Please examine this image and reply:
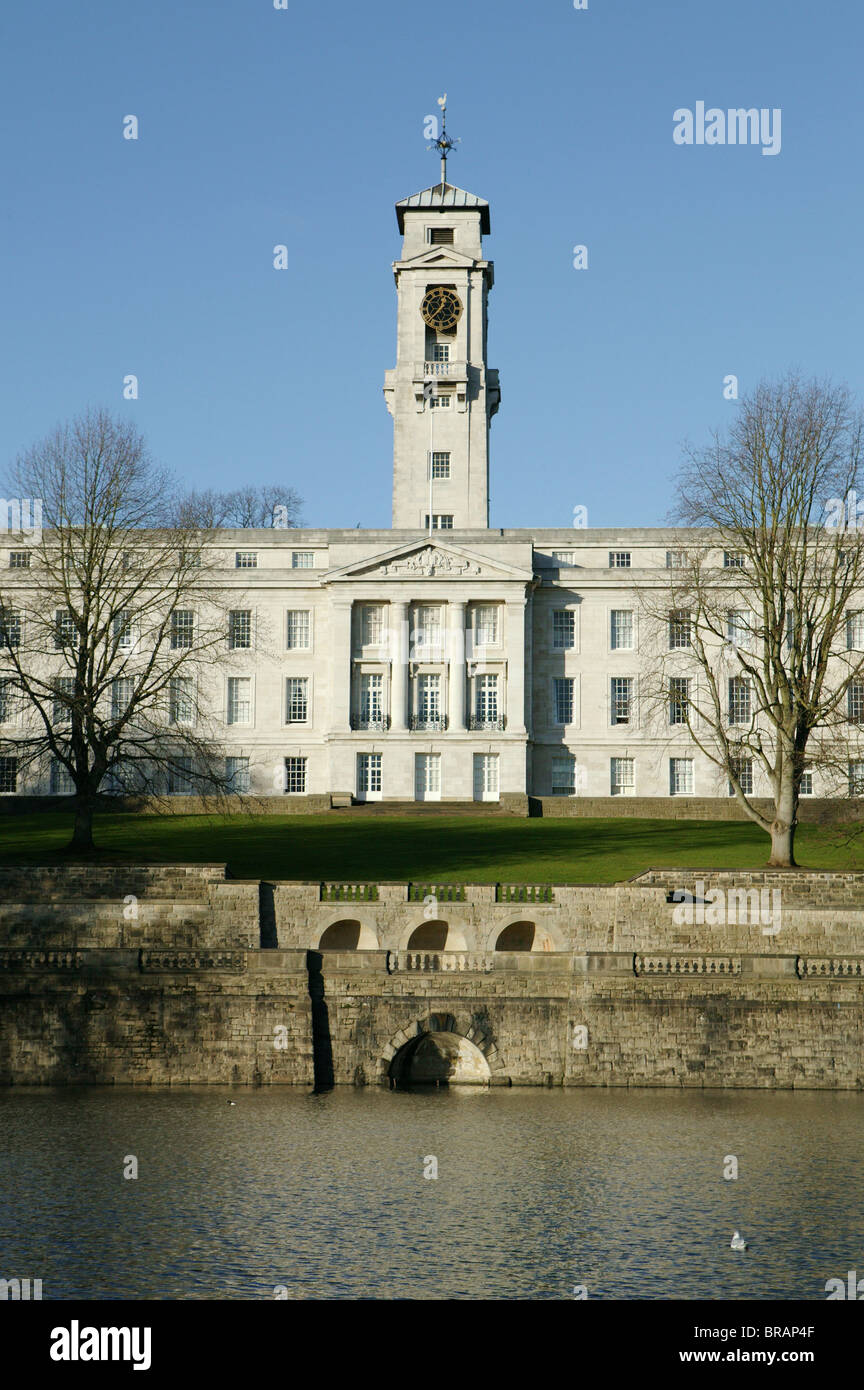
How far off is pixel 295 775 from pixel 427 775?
23.8ft

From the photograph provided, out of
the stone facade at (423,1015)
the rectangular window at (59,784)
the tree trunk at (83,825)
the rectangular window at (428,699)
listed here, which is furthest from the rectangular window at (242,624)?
the stone facade at (423,1015)

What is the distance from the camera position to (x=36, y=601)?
59.8m

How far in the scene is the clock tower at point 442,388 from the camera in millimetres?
86812

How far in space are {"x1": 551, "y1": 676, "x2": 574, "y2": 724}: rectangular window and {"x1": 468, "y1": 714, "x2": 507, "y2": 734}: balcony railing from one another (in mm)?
4283

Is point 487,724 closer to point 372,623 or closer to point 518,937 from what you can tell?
point 372,623

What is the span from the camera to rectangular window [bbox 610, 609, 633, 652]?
8206cm

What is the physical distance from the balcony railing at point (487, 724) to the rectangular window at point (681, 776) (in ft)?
30.0

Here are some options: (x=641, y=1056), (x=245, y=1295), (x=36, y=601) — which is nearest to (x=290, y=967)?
(x=641, y=1056)

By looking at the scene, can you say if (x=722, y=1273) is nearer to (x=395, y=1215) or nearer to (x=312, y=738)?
(x=395, y=1215)

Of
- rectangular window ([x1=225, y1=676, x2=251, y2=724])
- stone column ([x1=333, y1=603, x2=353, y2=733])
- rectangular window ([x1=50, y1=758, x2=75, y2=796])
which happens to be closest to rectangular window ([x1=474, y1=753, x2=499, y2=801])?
stone column ([x1=333, y1=603, x2=353, y2=733])

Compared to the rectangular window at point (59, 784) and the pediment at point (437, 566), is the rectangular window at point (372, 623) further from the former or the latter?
the rectangular window at point (59, 784)

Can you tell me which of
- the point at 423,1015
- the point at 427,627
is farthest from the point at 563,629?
the point at 423,1015

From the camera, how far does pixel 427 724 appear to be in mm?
78938

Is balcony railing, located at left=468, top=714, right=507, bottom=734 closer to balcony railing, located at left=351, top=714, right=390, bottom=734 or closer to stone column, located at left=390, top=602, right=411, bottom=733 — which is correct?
stone column, located at left=390, top=602, right=411, bottom=733
